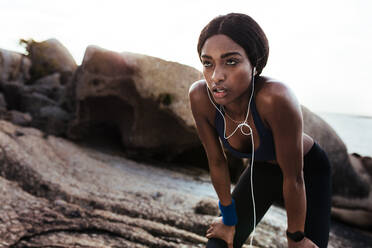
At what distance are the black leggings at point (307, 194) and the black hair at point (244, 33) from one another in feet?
2.72

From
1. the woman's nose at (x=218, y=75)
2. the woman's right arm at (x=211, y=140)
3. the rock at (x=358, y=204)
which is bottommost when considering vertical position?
the rock at (x=358, y=204)

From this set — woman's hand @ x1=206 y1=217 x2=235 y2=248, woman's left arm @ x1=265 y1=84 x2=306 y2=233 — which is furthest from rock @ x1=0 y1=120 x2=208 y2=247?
woman's left arm @ x1=265 y1=84 x2=306 y2=233

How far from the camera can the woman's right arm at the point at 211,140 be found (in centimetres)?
198

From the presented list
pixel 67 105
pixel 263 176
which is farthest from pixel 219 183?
pixel 67 105

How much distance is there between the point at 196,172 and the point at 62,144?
2725 millimetres

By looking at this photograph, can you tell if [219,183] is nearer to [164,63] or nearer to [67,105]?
[164,63]

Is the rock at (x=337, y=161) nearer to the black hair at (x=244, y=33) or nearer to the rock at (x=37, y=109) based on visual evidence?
the black hair at (x=244, y=33)

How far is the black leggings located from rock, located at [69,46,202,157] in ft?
12.5

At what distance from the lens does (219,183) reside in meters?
2.06

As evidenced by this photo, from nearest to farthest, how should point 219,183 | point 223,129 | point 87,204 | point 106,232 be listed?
point 223,129
point 219,183
point 106,232
point 87,204

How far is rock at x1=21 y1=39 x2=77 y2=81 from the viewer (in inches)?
498

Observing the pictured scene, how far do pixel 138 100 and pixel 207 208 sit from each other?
3.01 metres

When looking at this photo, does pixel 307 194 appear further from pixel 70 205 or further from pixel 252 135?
pixel 70 205

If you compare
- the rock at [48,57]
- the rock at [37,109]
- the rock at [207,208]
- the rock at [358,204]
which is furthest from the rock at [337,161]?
the rock at [48,57]
